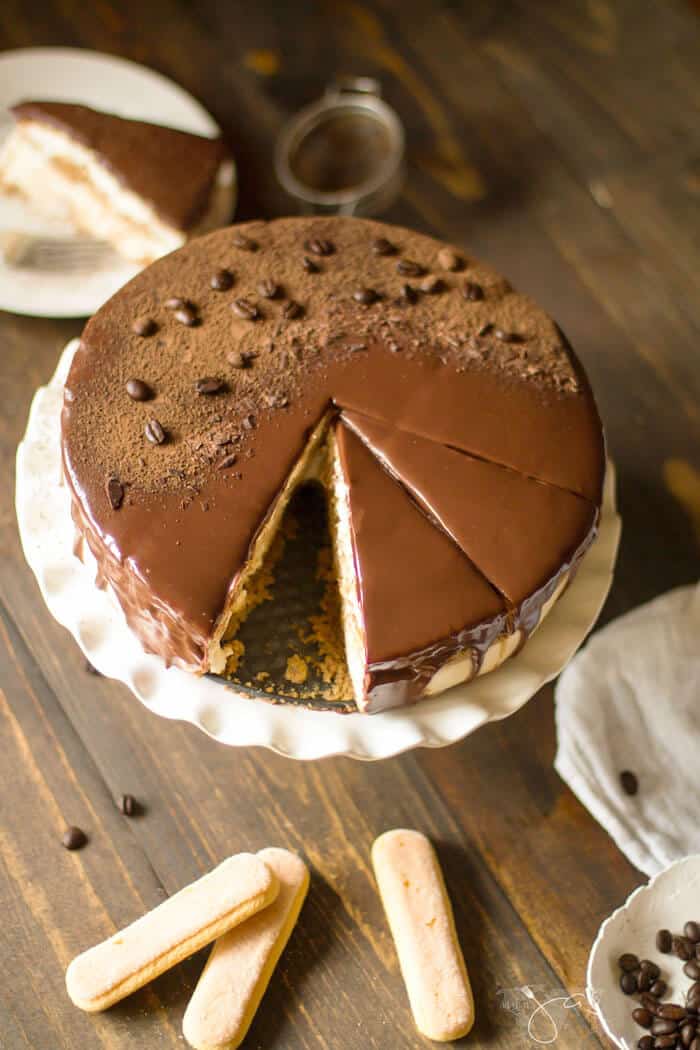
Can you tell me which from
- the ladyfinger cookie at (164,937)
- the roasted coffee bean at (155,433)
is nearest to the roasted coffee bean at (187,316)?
the roasted coffee bean at (155,433)

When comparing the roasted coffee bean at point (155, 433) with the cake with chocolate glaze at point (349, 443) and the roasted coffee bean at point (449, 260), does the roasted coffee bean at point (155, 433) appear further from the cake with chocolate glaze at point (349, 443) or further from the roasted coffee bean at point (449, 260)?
the roasted coffee bean at point (449, 260)

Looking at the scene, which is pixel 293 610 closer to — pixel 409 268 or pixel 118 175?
pixel 409 268

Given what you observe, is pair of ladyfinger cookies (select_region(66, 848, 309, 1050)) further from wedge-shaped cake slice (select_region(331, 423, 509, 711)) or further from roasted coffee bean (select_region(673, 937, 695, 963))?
roasted coffee bean (select_region(673, 937, 695, 963))

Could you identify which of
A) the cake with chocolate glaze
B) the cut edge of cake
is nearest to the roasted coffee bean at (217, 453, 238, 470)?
the cake with chocolate glaze

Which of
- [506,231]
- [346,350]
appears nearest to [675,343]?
[506,231]

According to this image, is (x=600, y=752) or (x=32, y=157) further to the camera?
(x=32, y=157)

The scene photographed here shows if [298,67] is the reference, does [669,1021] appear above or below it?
below

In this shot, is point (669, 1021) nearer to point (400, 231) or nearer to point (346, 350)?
point (346, 350)
